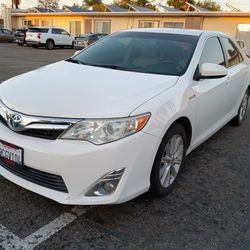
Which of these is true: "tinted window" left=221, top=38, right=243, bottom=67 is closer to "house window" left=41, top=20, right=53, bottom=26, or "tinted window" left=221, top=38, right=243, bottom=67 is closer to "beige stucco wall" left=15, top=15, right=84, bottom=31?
"beige stucco wall" left=15, top=15, right=84, bottom=31

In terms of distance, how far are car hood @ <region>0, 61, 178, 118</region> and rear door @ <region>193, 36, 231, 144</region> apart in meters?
0.51

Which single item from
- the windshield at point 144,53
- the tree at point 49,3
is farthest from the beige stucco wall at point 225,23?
the tree at point 49,3

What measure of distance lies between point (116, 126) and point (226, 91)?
2373 millimetres

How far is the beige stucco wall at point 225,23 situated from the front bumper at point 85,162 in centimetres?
2385

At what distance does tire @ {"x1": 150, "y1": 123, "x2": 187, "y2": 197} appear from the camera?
279 cm


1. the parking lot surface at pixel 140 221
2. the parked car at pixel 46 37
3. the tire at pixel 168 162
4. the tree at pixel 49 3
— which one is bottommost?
the parked car at pixel 46 37

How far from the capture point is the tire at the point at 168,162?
279 centimetres

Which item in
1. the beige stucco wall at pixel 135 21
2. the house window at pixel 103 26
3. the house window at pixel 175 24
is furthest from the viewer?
the house window at pixel 103 26

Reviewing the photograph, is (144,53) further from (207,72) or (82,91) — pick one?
(82,91)

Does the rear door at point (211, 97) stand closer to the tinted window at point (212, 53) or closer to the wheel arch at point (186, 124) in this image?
the tinted window at point (212, 53)

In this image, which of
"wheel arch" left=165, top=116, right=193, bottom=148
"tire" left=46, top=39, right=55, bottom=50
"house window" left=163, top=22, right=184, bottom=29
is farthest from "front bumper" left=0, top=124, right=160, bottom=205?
"house window" left=163, top=22, right=184, bottom=29

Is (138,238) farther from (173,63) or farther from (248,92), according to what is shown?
(248,92)

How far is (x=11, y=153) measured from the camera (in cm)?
259

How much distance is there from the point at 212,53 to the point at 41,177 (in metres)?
2.66
